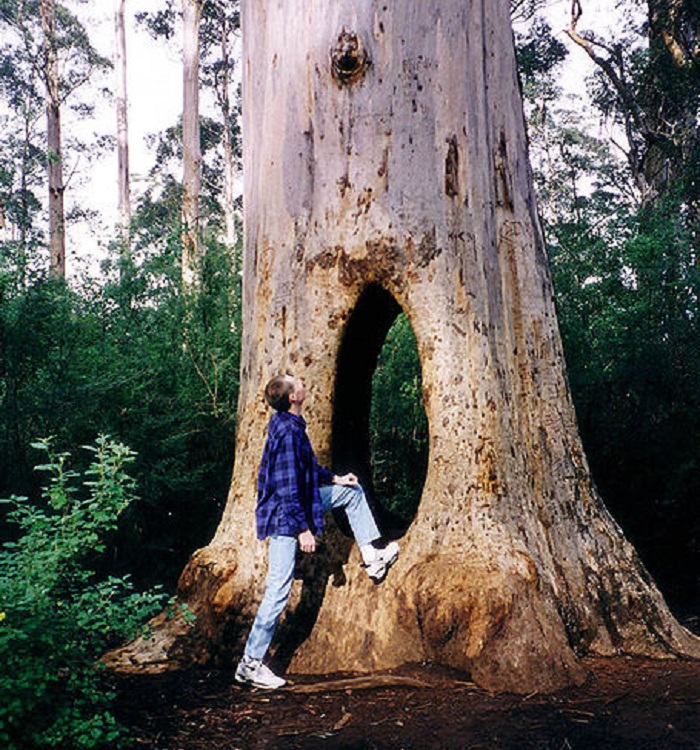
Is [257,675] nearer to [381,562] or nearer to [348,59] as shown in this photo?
[381,562]

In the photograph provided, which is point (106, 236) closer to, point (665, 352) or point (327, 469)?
point (327, 469)

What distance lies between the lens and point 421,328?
5012 mm

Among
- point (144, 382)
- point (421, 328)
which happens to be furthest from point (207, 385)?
point (421, 328)

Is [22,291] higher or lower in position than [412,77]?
lower

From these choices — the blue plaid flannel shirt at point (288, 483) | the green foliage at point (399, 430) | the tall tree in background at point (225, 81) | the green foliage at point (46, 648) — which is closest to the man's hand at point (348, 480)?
the blue plaid flannel shirt at point (288, 483)

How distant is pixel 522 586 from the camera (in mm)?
4445

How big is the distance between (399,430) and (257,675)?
4.17 meters

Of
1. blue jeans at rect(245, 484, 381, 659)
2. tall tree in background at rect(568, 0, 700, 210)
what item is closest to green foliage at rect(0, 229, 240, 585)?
blue jeans at rect(245, 484, 381, 659)

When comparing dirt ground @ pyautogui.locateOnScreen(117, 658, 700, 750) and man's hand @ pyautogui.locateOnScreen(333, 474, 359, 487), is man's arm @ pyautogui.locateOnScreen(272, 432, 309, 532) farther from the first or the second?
dirt ground @ pyautogui.locateOnScreen(117, 658, 700, 750)

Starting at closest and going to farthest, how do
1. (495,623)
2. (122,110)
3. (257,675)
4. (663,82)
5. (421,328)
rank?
(495,623), (257,675), (421,328), (663,82), (122,110)

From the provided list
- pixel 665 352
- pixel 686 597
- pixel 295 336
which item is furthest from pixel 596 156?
pixel 295 336

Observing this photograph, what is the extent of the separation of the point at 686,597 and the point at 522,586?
340 cm

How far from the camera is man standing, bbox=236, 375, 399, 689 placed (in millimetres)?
4504

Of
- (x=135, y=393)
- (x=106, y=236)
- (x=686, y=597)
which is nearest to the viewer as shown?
(x=686, y=597)
